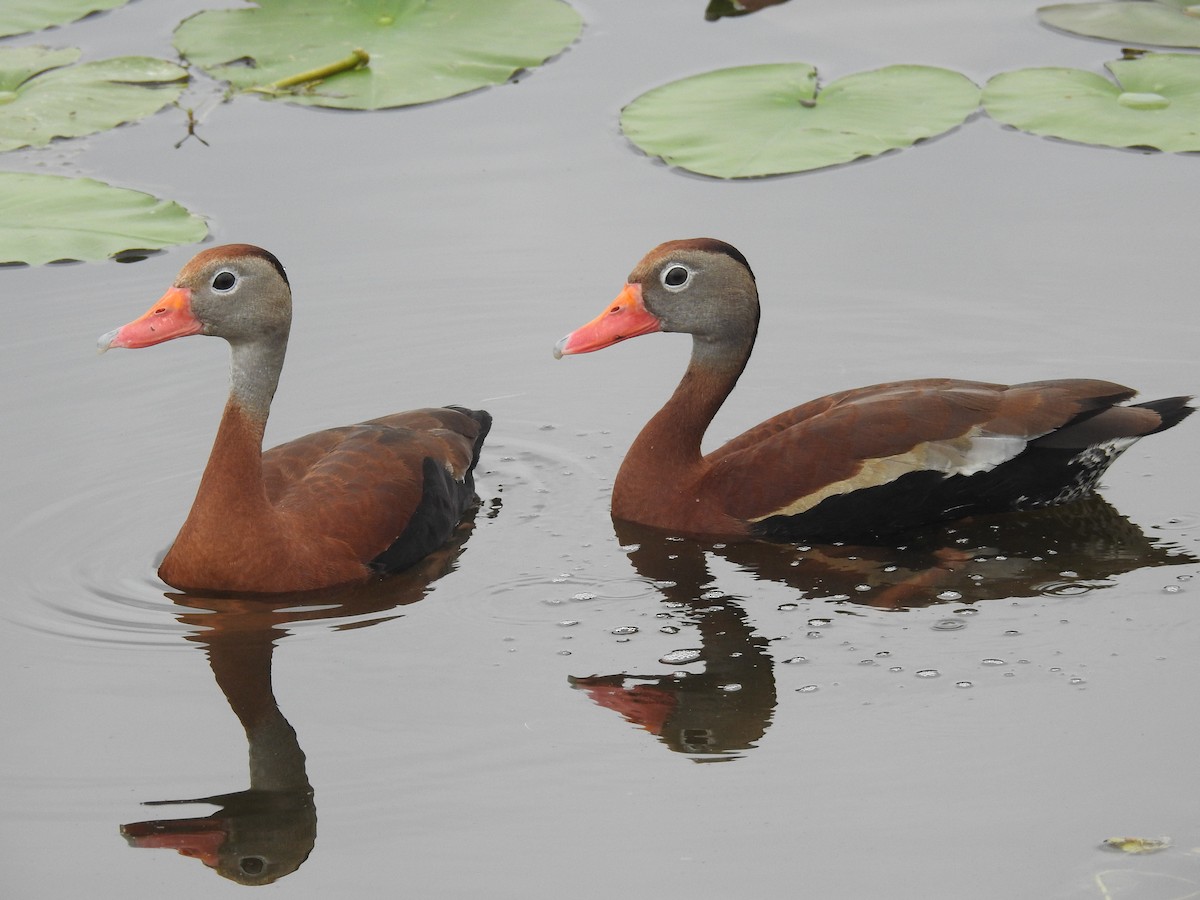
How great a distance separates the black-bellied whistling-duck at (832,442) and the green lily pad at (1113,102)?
2461 millimetres

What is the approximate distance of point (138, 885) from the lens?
4668 mm

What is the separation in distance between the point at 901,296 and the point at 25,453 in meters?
3.83

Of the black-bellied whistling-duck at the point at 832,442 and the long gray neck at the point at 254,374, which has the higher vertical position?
the long gray neck at the point at 254,374

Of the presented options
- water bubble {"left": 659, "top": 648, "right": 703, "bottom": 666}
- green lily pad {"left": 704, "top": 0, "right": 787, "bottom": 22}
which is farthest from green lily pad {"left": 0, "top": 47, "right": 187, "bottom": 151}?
water bubble {"left": 659, "top": 648, "right": 703, "bottom": 666}

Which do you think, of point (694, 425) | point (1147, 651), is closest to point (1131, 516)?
point (1147, 651)

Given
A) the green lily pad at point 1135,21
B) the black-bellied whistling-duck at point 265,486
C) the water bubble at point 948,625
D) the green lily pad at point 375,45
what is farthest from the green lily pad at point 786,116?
the water bubble at point 948,625

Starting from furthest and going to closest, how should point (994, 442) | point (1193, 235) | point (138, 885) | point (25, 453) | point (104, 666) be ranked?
point (1193, 235) → point (25, 453) → point (994, 442) → point (104, 666) → point (138, 885)

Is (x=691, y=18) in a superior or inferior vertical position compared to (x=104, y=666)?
superior

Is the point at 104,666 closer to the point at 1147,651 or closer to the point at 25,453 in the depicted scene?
the point at 25,453

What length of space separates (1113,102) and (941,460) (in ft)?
11.1

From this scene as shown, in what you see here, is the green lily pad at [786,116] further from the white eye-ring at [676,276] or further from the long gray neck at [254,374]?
the long gray neck at [254,374]

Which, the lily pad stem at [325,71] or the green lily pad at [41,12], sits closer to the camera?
the lily pad stem at [325,71]

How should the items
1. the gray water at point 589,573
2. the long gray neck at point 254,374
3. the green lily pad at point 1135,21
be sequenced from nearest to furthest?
the gray water at point 589,573, the long gray neck at point 254,374, the green lily pad at point 1135,21

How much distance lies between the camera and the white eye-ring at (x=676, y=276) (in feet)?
22.2
